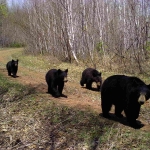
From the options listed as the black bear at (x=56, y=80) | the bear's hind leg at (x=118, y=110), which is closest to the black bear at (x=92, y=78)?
the black bear at (x=56, y=80)

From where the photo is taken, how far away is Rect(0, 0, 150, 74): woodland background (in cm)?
2017

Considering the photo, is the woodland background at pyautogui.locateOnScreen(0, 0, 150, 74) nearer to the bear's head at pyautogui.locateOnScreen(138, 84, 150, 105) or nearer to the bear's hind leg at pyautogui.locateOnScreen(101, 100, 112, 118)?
the bear's hind leg at pyautogui.locateOnScreen(101, 100, 112, 118)

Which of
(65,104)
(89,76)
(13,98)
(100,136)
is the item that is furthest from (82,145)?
(89,76)

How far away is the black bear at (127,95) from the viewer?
642 centimetres

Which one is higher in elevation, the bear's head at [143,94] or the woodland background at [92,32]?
the woodland background at [92,32]

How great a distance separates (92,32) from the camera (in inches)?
1088

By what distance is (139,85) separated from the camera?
654cm

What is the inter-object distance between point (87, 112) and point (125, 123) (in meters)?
1.41

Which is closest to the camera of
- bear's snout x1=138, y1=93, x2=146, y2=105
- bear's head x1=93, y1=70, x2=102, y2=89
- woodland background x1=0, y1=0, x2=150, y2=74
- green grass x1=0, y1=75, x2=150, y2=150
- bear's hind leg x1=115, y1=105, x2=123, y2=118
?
bear's snout x1=138, y1=93, x2=146, y2=105

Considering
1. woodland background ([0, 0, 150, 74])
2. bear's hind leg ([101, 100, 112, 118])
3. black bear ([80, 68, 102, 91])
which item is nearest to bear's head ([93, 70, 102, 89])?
black bear ([80, 68, 102, 91])

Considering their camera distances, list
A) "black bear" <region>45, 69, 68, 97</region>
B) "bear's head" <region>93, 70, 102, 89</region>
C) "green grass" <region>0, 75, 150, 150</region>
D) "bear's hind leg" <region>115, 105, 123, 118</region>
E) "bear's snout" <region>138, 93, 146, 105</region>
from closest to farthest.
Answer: "bear's snout" <region>138, 93, 146, 105</region>, "green grass" <region>0, 75, 150, 150</region>, "bear's hind leg" <region>115, 105, 123, 118</region>, "black bear" <region>45, 69, 68, 97</region>, "bear's head" <region>93, 70, 102, 89</region>

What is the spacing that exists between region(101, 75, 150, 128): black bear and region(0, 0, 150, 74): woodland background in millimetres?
10907

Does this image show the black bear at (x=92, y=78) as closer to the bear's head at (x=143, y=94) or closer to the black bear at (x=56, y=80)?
the black bear at (x=56, y=80)

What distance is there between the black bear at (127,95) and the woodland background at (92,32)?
10907 millimetres
